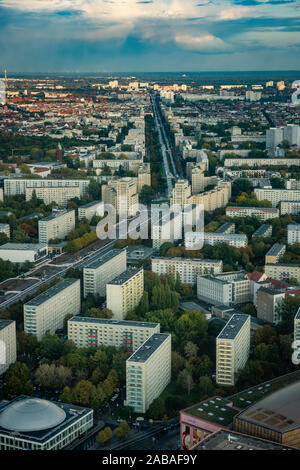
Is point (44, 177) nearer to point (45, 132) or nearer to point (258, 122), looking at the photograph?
point (45, 132)

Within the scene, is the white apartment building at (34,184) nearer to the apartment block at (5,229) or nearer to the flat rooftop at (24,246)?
the apartment block at (5,229)

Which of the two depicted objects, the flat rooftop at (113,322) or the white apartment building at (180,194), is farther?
the white apartment building at (180,194)

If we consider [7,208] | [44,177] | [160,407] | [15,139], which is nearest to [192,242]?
[7,208]

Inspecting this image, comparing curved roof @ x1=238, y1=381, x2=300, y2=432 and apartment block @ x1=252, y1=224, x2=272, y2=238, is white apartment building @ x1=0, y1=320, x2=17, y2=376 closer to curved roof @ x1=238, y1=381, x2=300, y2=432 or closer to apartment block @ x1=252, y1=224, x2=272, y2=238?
curved roof @ x1=238, y1=381, x2=300, y2=432

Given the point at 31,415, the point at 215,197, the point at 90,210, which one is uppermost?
the point at 215,197

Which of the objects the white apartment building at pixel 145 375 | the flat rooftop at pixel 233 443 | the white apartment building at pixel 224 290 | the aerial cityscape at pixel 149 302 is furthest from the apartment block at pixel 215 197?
the flat rooftop at pixel 233 443

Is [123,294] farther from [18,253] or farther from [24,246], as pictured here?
[24,246]

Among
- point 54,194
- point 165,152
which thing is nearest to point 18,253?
point 54,194
